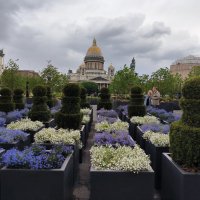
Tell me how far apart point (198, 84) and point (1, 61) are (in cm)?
9357

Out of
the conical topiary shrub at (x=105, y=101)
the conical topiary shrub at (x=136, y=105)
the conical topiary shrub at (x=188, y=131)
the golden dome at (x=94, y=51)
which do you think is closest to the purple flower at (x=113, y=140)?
the conical topiary shrub at (x=188, y=131)

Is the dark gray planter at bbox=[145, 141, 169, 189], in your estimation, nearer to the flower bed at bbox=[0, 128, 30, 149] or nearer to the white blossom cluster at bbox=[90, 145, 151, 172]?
the white blossom cluster at bbox=[90, 145, 151, 172]

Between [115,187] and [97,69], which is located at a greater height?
[97,69]

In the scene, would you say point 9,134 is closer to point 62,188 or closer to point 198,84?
point 62,188

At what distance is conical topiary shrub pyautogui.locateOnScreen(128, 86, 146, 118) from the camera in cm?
1711

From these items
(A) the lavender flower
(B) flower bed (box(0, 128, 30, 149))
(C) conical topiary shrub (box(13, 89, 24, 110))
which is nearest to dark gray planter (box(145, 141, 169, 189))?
(A) the lavender flower

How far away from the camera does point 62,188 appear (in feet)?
17.9

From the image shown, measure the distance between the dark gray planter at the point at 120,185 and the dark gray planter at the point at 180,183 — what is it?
0.51 meters

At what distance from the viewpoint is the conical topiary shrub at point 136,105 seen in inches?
674

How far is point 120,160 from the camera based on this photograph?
19.1 feet

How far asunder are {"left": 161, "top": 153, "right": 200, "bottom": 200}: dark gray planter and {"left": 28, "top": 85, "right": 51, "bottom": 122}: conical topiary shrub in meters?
8.27

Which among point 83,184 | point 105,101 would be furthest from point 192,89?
point 105,101

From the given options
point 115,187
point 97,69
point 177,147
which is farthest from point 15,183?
point 97,69

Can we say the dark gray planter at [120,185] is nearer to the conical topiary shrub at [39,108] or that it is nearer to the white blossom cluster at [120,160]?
the white blossom cluster at [120,160]
